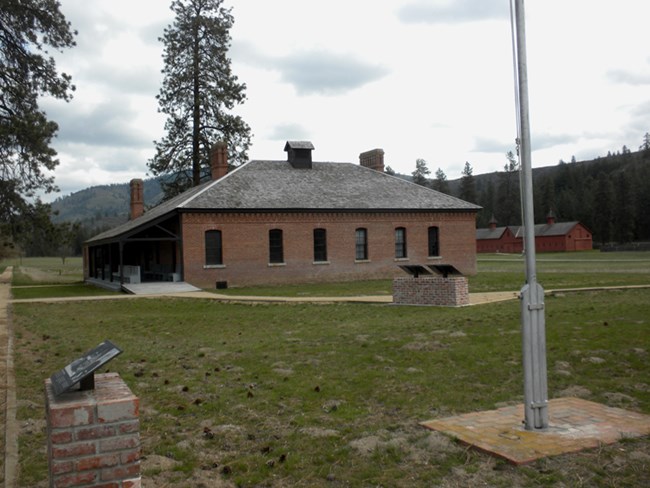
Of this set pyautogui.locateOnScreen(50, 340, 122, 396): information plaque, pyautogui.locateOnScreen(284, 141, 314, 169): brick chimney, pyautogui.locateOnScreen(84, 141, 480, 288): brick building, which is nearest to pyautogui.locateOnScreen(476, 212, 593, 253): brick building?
pyautogui.locateOnScreen(84, 141, 480, 288): brick building

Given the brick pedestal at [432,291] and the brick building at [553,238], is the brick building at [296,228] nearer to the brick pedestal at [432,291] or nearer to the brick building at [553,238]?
the brick pedestal at [432,291]

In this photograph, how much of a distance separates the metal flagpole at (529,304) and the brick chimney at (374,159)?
114 ft

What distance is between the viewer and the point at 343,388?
24.2 feet

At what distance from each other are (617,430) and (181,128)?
133 feet

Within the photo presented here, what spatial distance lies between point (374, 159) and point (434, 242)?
8438mm

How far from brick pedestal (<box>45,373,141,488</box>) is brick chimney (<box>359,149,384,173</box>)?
37.5m

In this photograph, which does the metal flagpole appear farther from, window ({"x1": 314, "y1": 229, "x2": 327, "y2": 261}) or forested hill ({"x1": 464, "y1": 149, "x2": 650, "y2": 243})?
forested hill ({"x1": 464, "y1": 149, "x2": 650, "y2": 243})

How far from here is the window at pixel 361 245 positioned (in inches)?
1325

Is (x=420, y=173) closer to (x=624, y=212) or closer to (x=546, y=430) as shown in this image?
(x=624, y=212)

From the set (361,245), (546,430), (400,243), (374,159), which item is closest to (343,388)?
(546,430)

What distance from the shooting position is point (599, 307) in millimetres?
14508

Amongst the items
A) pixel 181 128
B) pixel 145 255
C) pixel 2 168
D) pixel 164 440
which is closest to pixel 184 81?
pixel 181 128

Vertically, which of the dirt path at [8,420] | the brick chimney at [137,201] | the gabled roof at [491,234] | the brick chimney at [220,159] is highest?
the brick chimney at [220,159]

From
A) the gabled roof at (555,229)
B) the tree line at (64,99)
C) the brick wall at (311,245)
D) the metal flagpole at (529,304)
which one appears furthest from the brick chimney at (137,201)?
the gabled roof at (555,229)
